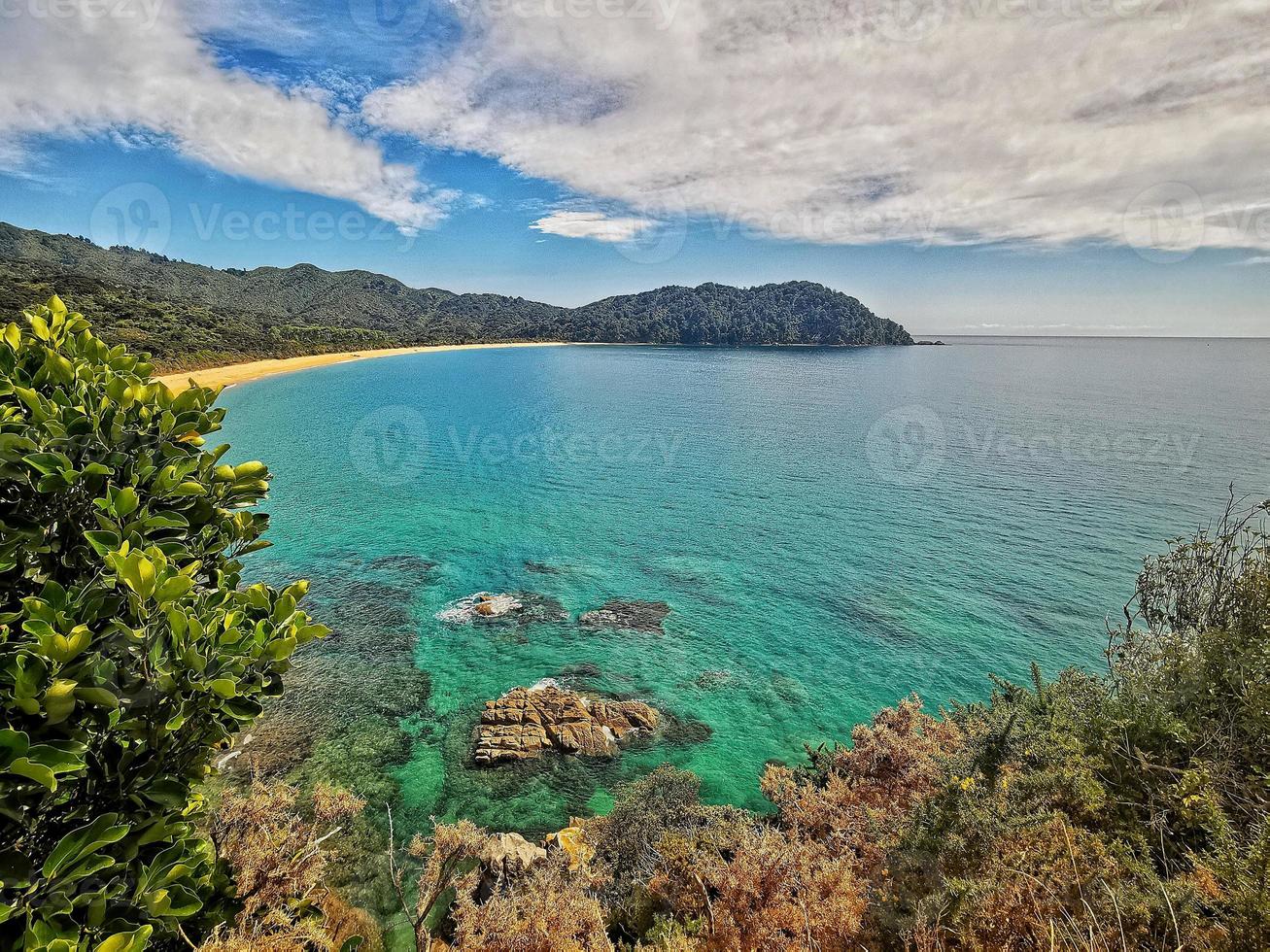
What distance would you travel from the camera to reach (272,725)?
18.5 metres

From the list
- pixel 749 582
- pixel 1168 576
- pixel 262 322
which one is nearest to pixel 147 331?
pixel 262 322

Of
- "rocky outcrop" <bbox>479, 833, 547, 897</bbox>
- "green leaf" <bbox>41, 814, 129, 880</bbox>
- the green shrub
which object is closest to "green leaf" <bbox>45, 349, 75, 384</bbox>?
the green shrub

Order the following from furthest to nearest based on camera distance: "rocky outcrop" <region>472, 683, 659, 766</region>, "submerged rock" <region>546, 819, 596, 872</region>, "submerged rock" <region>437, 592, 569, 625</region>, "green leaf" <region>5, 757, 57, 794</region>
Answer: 1. "submerged rock" <region>437, 592, 569, 625</region>
2. "rocky outcrop" <region>472, 683, 659, 766</region>
3. "submerged rock" <region>546, 819, 596, 872</region>
4. "green leaf" <region>5, 757, 57, 794</region>

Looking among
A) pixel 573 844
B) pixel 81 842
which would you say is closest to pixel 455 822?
pixel 573 844

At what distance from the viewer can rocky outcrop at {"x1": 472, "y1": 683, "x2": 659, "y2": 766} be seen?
18.0 m

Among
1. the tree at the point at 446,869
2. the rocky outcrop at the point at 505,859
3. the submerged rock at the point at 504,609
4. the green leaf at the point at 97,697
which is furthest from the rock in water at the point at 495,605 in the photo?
the green leaf at the point at 97,697

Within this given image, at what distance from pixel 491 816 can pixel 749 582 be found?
719 inches

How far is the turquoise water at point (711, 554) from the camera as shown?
20.1m

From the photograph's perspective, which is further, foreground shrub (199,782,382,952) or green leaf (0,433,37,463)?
foreground shrub (199,782,382,952)

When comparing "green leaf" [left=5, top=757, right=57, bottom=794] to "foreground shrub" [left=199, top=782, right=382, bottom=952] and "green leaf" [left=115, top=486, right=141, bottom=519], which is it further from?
"foreground shrub" [left=199, top=782, right=382, bottom=952]

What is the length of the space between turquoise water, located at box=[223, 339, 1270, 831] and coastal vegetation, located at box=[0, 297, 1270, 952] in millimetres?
2549

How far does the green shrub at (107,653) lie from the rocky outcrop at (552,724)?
1487 cm

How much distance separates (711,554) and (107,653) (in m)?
31.7

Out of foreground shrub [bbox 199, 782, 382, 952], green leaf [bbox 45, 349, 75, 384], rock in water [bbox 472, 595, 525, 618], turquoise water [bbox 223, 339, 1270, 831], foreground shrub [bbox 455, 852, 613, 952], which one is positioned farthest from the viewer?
rock in water [bbox 472, 595, 525, 618]
